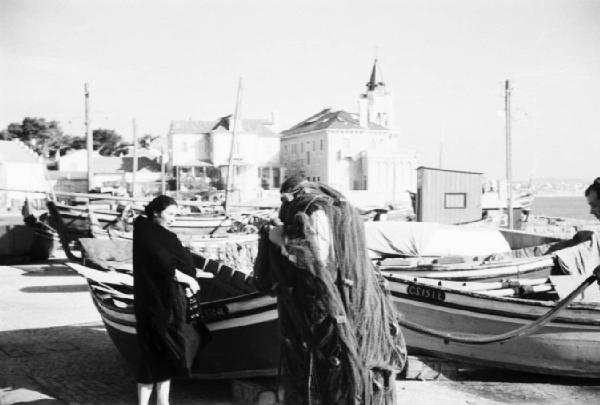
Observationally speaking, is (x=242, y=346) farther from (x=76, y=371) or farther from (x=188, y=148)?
(x=188, y=148)

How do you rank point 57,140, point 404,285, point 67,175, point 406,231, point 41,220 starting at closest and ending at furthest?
point 404,285 → point 406,231 → point 41,220 → point 67,175 → point 57,140

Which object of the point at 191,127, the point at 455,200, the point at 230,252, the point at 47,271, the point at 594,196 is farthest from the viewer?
the point at 191,127

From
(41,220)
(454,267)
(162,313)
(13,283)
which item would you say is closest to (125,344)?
(162,313)

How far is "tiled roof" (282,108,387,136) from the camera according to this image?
7906 cm

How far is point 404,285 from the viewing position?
25.7ft

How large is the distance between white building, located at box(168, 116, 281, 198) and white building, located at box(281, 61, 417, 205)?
4.81 metres

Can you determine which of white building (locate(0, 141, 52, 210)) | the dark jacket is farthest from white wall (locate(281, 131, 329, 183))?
the dark jacket

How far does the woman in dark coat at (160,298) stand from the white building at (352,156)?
63690mm

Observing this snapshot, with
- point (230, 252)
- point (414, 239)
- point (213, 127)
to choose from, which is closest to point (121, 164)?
point (213, 127)

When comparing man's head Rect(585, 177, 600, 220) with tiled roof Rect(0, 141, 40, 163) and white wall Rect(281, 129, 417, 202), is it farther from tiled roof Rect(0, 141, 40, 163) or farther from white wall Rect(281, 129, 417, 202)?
tiled roof Rect(0, 141, 40, 163)

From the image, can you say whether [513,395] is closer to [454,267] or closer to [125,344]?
[454,267]

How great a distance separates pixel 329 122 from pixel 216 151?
1396 centimetres

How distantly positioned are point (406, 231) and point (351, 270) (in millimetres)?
7546

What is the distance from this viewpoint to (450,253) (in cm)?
1152
